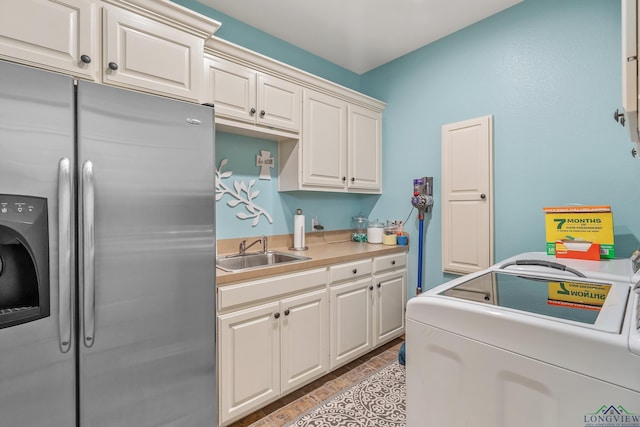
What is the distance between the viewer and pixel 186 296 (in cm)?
139

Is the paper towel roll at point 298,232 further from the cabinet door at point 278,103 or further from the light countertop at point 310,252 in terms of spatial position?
the cabinet door at point 278,103

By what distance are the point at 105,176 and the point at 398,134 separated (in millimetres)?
2461

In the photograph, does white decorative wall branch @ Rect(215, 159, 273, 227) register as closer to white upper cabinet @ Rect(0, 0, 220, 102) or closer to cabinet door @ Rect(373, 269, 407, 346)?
white upper cabinet @ Rect(0, 0, 220, 102)

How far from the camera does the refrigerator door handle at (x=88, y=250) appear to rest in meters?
1.12

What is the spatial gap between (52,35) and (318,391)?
2400 mm

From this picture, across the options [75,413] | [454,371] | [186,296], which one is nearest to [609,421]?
[454,371]

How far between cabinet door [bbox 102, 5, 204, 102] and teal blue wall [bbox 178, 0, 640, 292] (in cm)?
68

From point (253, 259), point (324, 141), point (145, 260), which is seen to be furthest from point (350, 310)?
point (145, 260)

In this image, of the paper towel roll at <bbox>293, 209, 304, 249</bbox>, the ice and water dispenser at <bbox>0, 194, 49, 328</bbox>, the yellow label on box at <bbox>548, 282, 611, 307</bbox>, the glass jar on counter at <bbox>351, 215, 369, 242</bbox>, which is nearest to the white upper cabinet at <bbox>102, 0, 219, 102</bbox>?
the ice and water dispenser at <bbox>0, 194, 49, 328</bbox>

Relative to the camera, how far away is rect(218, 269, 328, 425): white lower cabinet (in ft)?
5.29

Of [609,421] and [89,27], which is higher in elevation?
[89,27]

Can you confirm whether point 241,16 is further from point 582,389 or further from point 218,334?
point 582,389

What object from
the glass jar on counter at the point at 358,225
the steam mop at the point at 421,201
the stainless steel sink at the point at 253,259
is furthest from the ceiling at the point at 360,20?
the stainless steel sink at the point at 253,259

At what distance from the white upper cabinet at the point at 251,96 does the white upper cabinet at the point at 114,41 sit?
211 mm
